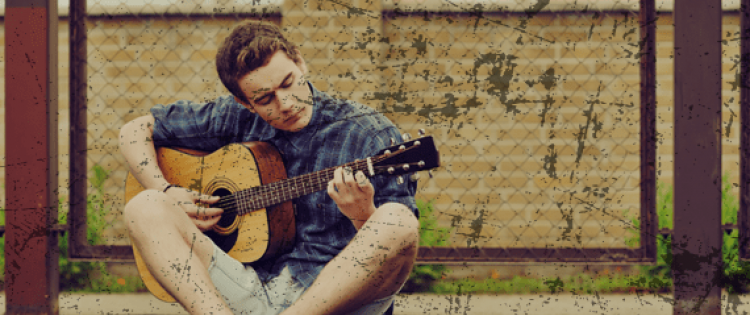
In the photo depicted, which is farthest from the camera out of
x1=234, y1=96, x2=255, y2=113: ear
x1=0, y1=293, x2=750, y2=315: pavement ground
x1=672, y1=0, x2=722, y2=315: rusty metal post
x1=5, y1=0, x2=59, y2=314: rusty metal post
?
x1=0, y1=293, x2=750, y2=315: pavement ground

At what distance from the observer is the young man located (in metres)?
1.35

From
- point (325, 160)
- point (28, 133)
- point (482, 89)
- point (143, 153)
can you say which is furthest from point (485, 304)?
point (28, 133)

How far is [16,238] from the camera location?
193cm

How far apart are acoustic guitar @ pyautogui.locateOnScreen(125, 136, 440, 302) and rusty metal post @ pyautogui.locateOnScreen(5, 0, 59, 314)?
0.59 m

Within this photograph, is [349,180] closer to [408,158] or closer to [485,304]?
[408,158]

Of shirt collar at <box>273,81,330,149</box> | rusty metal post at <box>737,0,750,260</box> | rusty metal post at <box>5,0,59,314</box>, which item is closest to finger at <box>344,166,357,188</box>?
shirt collar at <box>273,81,330,149</box>

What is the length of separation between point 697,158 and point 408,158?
94 cm

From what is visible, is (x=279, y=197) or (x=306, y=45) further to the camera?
(x=306, y=45)

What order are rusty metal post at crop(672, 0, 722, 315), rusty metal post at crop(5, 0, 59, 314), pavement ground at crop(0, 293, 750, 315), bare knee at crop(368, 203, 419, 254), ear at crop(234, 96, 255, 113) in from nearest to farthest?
bare knee at crop(368, 203, 419, 254) → ear at crop(234, 96, 255, 113) → rusty metal post at crop(672, 0, 722, 315) → rusty metal post at crop(5, 0, 59, 314) → pavement ground at crop(0, 293, 750, 315)

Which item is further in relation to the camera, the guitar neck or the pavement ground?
the pavement ground

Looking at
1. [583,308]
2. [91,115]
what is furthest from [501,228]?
[91,115]

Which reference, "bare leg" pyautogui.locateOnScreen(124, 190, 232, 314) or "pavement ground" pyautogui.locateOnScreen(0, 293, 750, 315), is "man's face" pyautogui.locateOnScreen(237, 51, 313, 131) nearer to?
"bare leg" pyautogui.locateOnScreen(124, 190, 232, 314)

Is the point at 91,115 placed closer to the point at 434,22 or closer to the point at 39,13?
the point at 39,13

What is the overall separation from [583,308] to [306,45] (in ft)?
4.82
